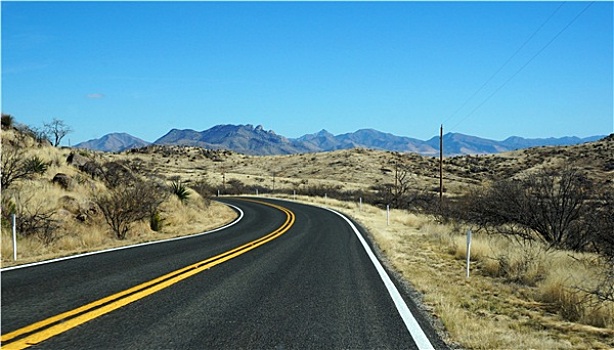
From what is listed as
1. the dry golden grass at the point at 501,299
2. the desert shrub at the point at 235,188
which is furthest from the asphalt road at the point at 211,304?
the desert shrub at the point at 235,188

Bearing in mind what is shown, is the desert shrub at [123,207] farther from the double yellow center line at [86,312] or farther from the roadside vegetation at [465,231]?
the double yellow center line at [86,312]

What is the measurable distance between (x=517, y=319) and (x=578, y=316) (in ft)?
3.77

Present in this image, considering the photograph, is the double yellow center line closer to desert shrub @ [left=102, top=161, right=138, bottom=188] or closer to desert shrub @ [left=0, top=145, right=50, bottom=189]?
desert shrub @ [left=0, top=145, right=50, bottom=189]

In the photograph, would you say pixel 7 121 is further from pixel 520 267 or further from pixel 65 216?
pixel 520 267

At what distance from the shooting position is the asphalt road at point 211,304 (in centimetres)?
546

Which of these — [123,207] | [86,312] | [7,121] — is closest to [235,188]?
[7,121]

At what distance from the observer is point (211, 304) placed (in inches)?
277

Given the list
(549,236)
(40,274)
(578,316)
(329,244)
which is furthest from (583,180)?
(40,274)

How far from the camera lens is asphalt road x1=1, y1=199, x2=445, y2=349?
17.9 feet

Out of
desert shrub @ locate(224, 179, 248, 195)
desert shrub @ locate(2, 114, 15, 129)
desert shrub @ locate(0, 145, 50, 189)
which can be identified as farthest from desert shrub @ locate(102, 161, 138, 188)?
desert shrub @ locate(224, 179, 248, 195)

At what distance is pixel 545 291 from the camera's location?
32.1ft

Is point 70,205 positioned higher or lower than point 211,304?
higher

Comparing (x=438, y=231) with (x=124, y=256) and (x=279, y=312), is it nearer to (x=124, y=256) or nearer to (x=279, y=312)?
(x=124, y=256)

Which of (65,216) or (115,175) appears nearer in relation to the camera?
(65,216)
